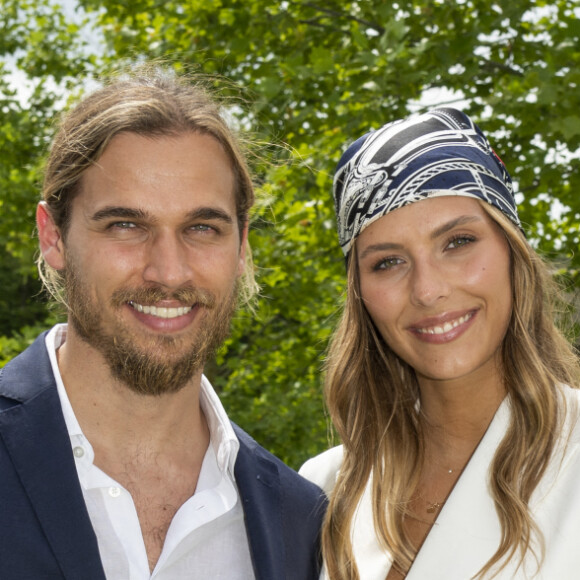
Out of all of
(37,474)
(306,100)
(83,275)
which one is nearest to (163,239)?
(83,275)

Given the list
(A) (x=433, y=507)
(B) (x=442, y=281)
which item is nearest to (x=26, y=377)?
(B) (x=442, y=281)

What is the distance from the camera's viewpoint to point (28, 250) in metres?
8.12

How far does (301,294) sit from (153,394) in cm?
430

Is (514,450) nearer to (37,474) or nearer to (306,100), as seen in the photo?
(37,474)

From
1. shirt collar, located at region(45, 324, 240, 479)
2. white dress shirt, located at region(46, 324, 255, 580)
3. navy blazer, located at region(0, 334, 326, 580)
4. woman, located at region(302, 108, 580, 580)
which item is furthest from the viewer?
woman, located at region(302, 108, 580, 580)

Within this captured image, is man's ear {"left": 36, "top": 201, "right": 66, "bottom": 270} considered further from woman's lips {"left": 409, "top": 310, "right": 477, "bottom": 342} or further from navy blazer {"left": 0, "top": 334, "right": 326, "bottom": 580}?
woman's lips {"left": 409, "top": 310, "right": 477, "bottom": 342}

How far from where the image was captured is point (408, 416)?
3.13 m

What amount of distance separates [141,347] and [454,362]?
3.35 ft

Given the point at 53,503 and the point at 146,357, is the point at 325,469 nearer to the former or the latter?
the point at 146,357

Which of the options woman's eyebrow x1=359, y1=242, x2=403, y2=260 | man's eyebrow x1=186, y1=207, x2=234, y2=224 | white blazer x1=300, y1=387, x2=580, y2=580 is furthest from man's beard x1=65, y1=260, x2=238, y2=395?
white blazer x1=300, y1=387, x2=580, y2=580

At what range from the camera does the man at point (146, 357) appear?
239 cm

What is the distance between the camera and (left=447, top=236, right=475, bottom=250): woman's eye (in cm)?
268

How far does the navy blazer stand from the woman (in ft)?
0.78

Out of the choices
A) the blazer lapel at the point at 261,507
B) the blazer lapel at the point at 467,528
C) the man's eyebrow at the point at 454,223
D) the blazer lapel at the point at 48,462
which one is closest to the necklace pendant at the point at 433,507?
the blazer lapel at the point at 467,528
